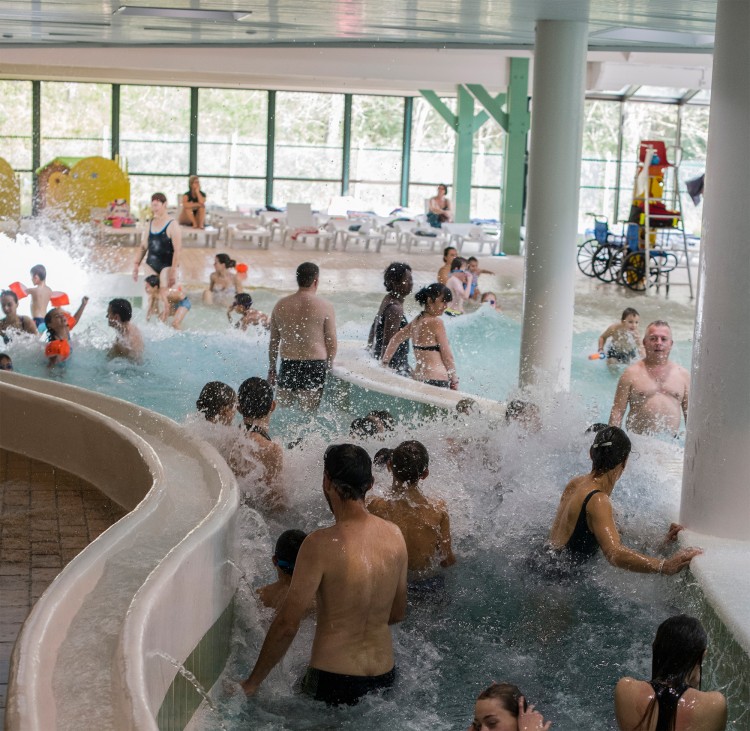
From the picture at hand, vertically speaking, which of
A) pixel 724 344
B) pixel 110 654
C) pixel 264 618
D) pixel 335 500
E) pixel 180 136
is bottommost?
pixel 264 618

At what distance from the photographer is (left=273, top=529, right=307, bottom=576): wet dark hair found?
378 centimetres

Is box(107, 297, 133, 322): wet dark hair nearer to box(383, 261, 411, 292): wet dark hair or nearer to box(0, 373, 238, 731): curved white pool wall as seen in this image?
box(383, 261, 411, 292): wet dark hair

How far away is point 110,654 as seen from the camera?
294 centimetres

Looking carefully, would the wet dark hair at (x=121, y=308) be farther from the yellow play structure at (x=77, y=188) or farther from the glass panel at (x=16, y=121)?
the glass panel at (x=16, y=121)

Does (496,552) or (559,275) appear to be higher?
(559,275)

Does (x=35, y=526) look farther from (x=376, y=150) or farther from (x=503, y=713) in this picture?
(x=376, y=150)

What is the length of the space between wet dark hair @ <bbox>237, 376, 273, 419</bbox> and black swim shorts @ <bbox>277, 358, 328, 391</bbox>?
243cm

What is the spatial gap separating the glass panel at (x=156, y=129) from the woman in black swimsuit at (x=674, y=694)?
76.8 ft

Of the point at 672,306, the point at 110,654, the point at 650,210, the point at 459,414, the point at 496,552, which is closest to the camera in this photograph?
the point at 110,654

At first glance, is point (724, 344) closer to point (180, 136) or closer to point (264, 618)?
point (264, 618)

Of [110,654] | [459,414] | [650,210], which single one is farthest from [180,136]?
[110,654]

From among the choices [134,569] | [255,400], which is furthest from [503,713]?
[255,400]

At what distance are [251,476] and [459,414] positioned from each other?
1770 millimetres

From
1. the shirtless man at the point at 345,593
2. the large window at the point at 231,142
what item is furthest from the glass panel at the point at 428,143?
the shirtless man at the point at 345,593
